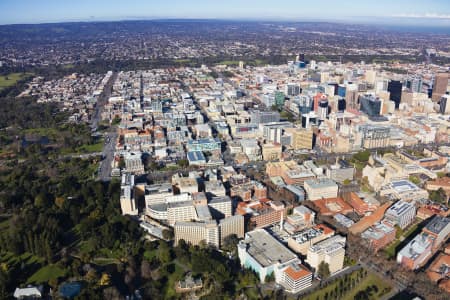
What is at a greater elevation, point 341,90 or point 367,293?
point 341,90

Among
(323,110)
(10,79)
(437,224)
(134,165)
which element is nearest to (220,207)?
(134,165)

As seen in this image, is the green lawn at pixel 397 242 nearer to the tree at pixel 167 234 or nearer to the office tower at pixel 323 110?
the tree at pixel 167 234

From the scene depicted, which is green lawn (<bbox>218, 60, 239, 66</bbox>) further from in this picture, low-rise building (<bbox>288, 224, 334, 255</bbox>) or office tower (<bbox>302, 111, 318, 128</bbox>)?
low-rise building (<bbox>288, 224, 334, 255</bbox>)

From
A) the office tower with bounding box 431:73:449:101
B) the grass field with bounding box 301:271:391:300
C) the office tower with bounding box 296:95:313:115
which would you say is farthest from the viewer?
the office tower with bounding box 431:73:449:101

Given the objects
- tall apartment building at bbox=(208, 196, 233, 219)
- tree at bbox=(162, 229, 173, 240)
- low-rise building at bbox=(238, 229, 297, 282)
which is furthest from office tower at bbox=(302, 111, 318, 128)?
tree at bbox=(162, 229, 173, 240)

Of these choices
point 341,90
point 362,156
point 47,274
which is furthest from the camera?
point 341,90

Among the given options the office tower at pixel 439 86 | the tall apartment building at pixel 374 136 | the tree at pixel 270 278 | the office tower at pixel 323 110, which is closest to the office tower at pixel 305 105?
the office tower at pixel 323 110

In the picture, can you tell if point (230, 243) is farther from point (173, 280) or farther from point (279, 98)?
point (279, 98)
